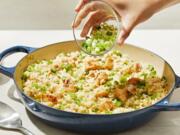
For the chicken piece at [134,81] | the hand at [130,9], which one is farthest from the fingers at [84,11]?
the chicken piece at [134,81]

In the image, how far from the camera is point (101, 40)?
1133mm

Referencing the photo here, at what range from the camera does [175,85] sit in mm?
1100

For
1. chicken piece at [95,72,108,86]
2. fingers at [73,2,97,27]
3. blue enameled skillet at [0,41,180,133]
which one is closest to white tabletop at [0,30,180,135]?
blue enameled skillet at [0,41,180,133]

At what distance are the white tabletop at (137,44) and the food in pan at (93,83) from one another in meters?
0.06

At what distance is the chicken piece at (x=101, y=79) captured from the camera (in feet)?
3.78

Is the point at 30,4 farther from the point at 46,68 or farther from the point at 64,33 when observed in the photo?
the point at 46,68

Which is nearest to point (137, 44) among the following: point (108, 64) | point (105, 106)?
point (108, 64)

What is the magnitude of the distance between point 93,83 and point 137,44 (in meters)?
0.46

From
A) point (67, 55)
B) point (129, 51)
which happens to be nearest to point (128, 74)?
point (129, 51)

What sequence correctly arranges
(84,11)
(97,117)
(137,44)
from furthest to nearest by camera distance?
(137,44), (84,11), (97,117)

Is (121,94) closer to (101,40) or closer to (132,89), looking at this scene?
(132,89)

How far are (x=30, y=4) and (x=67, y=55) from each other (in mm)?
456

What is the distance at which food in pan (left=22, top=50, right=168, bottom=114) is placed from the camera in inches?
41.8

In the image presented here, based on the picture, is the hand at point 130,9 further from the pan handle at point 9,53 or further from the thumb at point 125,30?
the pan handle at point 9,53
